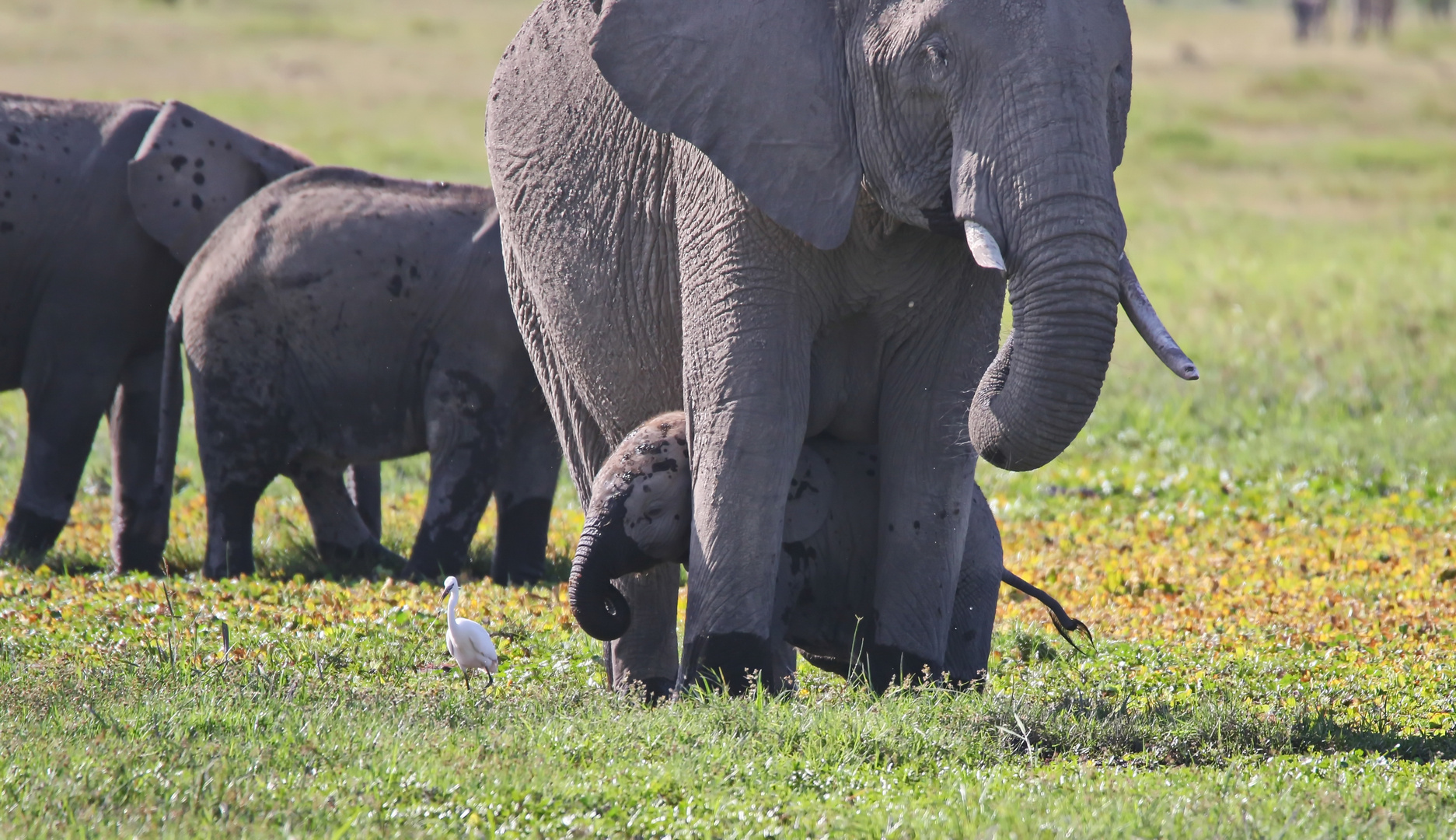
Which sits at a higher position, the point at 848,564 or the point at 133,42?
the point at 133,42

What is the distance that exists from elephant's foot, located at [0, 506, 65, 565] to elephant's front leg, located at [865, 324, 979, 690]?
6000 millimetres

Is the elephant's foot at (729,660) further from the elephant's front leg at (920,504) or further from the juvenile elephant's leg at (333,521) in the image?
the juvenile elephant's leg at (333,521)

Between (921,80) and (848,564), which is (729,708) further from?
(921,80)

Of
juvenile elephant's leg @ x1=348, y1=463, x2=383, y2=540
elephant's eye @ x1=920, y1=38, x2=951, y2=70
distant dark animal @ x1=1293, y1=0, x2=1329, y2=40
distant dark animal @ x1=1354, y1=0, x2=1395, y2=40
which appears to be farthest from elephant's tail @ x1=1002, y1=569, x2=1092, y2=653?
distant dark animal @ x1=1354, y1=0, x2=1395, y2=40

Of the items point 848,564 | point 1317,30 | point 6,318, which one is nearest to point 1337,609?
point 848,564

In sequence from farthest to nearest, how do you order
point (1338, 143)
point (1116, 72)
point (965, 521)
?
point (1338, 143) < point (965, 521) < point (1116, 72)

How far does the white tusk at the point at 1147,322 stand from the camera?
16.7 feet

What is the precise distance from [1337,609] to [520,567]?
403 centimetres

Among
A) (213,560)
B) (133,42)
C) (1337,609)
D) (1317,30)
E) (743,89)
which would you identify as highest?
(1317,30)

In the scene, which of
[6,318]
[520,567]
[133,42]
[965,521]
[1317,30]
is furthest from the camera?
[1317,30]

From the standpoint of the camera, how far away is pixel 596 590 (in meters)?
6.24

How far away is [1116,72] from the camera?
17.6 ft

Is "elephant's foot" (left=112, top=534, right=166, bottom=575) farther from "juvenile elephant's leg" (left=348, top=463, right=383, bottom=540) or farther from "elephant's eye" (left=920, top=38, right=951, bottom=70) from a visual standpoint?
"elephant's eye" (left=920, top=38, right=951, bottom=70)

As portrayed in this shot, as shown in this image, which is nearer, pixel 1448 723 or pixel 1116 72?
pixel 1116 72
